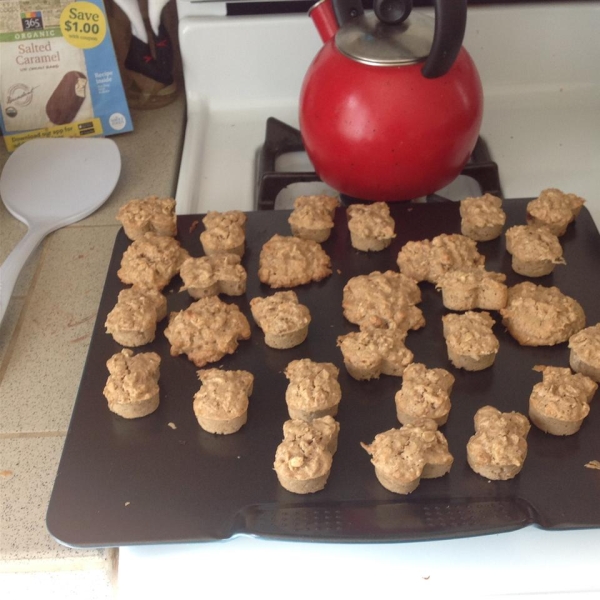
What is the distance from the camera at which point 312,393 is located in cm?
79

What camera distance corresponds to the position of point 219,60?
1305 millimetres

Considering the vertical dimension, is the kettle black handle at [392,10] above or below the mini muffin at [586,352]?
above

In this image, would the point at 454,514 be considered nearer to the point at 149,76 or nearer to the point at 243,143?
the point at 243,143

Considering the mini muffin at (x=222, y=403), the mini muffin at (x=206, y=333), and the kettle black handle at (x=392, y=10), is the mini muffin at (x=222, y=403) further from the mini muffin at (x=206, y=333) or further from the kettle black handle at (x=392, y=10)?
the kettle black handle at (x=392, y=10)

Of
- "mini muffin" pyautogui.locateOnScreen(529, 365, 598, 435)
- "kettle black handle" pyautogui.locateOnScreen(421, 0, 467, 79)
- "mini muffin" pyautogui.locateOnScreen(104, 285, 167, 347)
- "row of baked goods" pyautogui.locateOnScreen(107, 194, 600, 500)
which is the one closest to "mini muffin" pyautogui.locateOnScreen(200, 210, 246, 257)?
"row of baked goods" pyautogui.locateOnScreen(107, 194, 600, 500)

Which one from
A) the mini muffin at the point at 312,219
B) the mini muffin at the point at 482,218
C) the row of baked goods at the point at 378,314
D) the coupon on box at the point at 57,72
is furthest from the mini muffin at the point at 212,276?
the coupon on box at the point at 57,72

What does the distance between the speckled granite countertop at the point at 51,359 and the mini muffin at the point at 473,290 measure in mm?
467

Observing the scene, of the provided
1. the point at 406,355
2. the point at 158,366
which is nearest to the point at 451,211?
the point at 406,355

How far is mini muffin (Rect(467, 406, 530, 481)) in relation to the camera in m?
0.73

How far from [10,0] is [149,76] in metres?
0.27

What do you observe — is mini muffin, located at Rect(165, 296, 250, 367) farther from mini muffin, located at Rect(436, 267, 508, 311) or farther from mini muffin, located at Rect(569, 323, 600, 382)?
mini muffin, located at Rect(569, 323, 600, 382)

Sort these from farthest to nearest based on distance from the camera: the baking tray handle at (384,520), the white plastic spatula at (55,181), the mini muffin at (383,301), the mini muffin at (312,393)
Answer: the white plastic spatula at (55,181) → the mini muffin at (383,301) → the mini muffin at (312,393) → the baking tray handle at (384,520)

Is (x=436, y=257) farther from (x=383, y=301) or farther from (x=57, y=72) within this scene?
(x=57, y=72)

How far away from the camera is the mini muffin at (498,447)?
2.38ft
